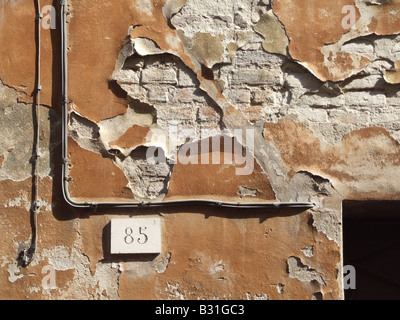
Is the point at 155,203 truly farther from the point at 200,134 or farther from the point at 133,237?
the point at 200,134

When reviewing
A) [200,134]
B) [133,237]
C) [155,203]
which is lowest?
[133,237]

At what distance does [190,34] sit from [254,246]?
3.95 ft

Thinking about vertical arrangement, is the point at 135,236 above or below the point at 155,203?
below

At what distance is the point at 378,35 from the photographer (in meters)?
3.11

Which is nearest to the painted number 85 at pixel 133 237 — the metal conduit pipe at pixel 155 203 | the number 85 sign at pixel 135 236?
the number 85 sign at pixel 135 236

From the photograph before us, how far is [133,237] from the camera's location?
2992 mm

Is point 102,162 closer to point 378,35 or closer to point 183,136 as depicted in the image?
point 183,136

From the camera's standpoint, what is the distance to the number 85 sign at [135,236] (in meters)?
2.98

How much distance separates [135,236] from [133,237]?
0.01 metres

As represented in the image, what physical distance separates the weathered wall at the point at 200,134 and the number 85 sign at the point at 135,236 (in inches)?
1.8

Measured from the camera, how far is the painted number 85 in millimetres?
2988

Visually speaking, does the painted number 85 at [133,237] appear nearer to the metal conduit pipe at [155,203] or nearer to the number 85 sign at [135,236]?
the number 85 sign at [135,236]

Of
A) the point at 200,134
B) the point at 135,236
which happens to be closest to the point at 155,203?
the point at 135,236

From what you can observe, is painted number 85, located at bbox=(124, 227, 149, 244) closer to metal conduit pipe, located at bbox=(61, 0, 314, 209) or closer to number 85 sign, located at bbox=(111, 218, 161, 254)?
number 85 sign, located at bbox=(111, 218, 161, 254)
